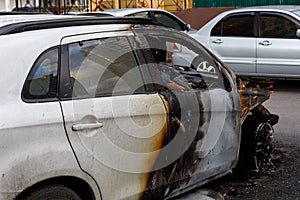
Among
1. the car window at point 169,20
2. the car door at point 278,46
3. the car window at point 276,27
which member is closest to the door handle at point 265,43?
the car door at point 278,46

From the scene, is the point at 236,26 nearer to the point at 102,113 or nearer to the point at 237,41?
the point at 237,41

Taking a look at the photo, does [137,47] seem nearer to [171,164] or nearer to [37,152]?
[171,164]

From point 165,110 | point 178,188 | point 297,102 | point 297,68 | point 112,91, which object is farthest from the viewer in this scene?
point 297,68

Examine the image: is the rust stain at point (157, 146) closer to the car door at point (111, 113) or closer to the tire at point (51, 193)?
the car door at point (111, 113)

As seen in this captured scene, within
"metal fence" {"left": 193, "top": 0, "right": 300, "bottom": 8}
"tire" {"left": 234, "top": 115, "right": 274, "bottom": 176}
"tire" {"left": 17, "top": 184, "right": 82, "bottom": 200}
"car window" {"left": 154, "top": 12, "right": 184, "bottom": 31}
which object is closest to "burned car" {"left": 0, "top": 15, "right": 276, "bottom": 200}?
"tire" {"left": 17, "top": 184, "right": 82, "bottom": 200}

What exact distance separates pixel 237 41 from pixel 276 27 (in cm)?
81

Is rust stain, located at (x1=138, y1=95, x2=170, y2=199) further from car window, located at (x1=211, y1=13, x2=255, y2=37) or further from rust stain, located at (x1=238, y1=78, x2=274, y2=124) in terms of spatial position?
car window, located at (x1=211, y1=13, x2=255, y2=37)

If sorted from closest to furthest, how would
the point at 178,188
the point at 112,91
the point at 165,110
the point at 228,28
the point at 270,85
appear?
the point at 112,91 → the point at 165,110 → the point at 178,188 → the point at 270,85 → the point at 228,28

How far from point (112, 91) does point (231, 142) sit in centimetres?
154

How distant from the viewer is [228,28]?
1073 centimetres

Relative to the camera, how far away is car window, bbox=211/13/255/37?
10.5m

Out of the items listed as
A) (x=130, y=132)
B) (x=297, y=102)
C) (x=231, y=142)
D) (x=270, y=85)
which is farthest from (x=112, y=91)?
(x=297, y=102)

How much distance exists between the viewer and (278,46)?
10.1 m

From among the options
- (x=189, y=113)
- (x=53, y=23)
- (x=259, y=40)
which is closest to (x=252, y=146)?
(x=189, y=113)
